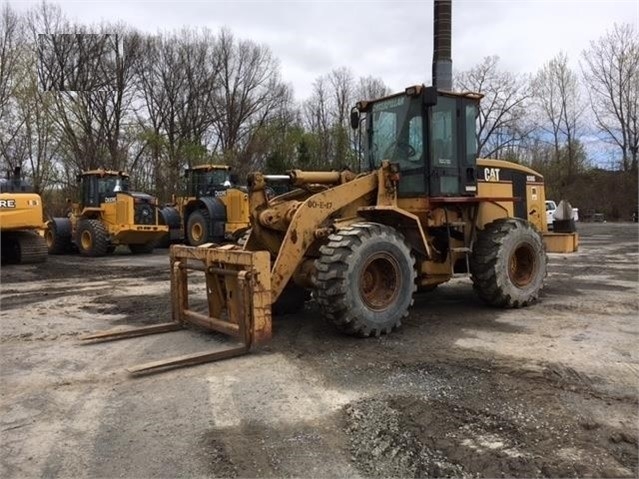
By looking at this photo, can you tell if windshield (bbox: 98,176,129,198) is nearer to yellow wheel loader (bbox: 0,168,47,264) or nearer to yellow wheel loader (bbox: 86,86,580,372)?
yellow wheel loader (bbox: 0,168,47,264)

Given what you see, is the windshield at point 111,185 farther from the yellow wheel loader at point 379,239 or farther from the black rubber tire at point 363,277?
the black rubber tire at point 363,277

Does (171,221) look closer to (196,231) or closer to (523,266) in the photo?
(196,231)

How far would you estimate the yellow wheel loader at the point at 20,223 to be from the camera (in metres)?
14.6

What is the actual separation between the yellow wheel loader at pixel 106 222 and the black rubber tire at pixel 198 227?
3.13 ft

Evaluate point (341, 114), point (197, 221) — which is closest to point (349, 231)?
point (197, 221)

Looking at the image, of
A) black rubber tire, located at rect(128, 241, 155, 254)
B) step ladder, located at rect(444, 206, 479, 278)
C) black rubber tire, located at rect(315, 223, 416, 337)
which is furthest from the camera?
black rubber tire, located at rect(128, 241, 155, 254)

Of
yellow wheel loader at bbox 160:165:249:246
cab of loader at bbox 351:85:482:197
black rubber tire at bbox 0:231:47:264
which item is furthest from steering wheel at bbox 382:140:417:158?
black rubber tire at bbox 0:231:47:264

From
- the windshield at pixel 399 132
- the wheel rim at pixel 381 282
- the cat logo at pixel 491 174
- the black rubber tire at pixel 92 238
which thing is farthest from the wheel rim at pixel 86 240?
the wheel rim at pixel 381 282

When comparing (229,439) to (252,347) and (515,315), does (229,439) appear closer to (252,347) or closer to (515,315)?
(252,347)

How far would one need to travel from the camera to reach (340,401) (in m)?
4.71

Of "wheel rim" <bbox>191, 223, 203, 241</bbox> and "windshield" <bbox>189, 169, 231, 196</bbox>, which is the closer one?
"wheel rim" <bbox>191, 223, 203, 241</bbox>

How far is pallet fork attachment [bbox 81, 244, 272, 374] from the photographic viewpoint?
231 inches

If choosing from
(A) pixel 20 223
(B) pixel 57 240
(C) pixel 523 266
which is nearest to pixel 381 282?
(C) pixel 523 266

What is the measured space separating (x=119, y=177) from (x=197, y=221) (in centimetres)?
294
